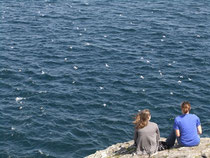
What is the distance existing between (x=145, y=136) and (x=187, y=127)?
2152mm

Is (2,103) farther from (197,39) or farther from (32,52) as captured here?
(197,39)

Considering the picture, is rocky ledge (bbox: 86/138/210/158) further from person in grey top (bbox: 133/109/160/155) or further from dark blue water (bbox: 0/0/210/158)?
dark blue water (bbox: 0/0/210/158)

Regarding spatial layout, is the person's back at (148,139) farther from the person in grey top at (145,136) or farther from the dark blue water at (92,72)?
the dark blue water at (92,72)

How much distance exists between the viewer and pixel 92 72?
4969cm

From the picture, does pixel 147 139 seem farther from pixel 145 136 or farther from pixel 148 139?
pixel 145 136

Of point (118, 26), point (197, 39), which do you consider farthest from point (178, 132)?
point (118, 26)

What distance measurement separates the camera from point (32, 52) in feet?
182

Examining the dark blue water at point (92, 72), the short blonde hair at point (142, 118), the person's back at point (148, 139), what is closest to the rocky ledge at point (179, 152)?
the person's back at point (148, 139)

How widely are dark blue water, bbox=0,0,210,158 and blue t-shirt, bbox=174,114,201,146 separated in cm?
1697

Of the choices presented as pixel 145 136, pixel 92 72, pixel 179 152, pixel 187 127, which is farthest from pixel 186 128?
pixel 92 72

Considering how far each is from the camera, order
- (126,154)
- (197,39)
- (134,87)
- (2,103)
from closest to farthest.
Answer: (126,154) → (2,103) → (134,87) → (197,39)

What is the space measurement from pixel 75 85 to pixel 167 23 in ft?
89.8

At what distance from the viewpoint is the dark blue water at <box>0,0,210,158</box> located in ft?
124

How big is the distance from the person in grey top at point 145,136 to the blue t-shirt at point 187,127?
3.87 ft
